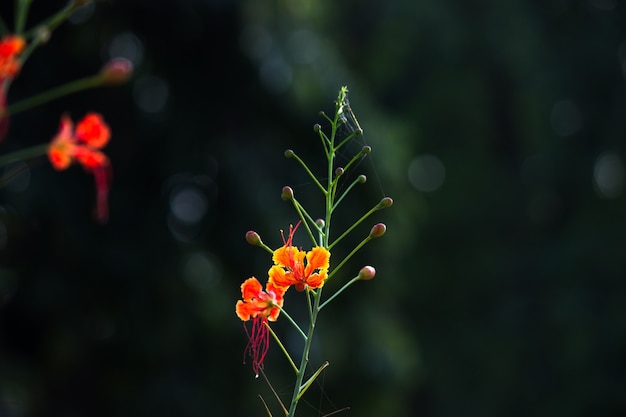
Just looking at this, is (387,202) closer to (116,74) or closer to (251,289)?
(251,289)

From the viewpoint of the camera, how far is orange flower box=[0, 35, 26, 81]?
1.24 m

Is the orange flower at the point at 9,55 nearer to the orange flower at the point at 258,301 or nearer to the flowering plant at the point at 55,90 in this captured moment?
the flowering plant at the point at 55,90

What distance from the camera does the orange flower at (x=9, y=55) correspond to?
1236 mm

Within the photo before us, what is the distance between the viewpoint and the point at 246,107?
266 inches

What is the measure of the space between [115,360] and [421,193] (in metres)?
6.85

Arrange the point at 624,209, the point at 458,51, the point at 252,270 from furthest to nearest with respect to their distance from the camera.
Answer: the point at 458,51 < the point at 624,209 < the point at 252,270

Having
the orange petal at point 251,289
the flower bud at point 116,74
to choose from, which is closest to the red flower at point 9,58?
the flower bud at point 116,74

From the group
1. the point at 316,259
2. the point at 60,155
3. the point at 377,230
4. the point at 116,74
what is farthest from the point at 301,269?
the point at 60,155

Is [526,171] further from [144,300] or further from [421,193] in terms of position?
[144,300]

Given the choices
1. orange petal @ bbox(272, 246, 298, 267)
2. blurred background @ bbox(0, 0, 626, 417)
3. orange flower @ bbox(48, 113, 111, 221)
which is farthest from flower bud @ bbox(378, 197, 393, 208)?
blurred background @ bbox(0, 0, 626, 417)

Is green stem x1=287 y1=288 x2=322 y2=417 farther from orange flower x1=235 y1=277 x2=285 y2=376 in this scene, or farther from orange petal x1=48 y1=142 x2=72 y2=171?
orange petal x1=48 y1=142 x2=72 y2=171

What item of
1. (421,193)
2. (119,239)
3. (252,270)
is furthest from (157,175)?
(421,193)

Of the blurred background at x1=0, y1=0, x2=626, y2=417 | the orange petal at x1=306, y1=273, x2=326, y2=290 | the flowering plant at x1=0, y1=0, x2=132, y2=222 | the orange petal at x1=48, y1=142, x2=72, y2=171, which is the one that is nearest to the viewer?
the orange petal at x1=306, y1=273, x2=326, y2=290

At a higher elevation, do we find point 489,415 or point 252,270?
point 252,270
